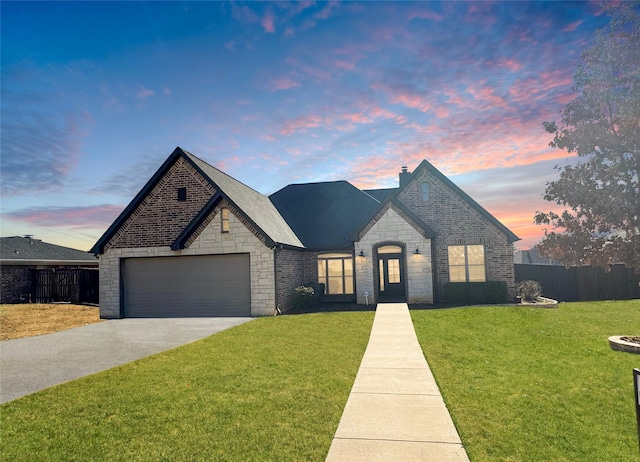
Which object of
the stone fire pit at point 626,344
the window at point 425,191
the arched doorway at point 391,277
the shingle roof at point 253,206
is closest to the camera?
the stone fire pit at point 626,344

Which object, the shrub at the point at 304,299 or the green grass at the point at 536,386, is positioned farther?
the shrub at the point at 304,299

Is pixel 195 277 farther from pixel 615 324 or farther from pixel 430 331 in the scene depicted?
pixel 615 324

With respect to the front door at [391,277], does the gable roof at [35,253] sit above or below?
above

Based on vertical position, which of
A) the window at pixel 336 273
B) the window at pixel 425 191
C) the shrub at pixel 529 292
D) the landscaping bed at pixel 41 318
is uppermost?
the window at pixel 425 191

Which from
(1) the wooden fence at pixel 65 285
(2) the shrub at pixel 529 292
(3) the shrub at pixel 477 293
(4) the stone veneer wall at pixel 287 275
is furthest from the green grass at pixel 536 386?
(1) the wooden fence at pixel 65 285

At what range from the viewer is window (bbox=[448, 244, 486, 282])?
20.8 m

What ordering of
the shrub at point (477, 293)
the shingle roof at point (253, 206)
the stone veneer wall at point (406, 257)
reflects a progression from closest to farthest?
the shingle roof at point (253, 206) → the shrub at point (477, 293) → the stone veneer wall at point (406, 257)

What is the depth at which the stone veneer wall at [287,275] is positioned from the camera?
1912 centimetres

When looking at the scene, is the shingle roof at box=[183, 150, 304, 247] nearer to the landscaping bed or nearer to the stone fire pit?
the landscaping bed

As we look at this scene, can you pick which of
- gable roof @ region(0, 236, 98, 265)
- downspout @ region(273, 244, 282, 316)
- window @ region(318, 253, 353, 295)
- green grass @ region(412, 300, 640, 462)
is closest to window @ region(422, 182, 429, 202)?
window @ region(318, 253, 353, 295)

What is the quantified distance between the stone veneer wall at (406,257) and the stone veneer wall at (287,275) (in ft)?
10.5

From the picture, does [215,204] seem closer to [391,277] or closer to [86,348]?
[86,348]

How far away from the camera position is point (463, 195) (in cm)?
2120

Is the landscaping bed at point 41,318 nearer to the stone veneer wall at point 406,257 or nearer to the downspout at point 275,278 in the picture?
the downspout at point 275,278
